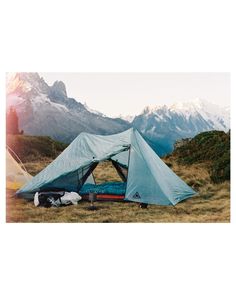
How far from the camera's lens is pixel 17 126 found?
6680 millimetres

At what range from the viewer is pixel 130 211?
6.45 meters

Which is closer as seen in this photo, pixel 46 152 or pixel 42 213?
pixel 42 213

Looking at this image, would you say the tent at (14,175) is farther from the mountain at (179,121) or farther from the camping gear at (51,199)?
the mountain at (179,121)

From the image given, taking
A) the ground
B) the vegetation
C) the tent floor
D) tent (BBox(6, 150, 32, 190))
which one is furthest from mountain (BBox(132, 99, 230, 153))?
tent (BBox(6, 150, 32, 190))

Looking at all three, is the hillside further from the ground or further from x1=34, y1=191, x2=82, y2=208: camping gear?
x1=34, y1=191, x2=82, y2=208: camping gear

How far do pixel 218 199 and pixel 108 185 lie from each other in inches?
59.1

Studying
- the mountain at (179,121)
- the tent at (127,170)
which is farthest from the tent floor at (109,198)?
the mountain at (179,121)

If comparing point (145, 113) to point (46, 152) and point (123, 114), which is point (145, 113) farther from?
point (46, 152)

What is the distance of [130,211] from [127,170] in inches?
28.1

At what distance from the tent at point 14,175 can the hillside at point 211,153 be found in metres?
2.05

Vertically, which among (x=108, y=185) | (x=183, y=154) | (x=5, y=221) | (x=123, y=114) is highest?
(x=123, y=114)

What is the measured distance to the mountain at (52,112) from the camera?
667 centimetres

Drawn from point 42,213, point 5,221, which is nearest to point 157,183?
point 42,213

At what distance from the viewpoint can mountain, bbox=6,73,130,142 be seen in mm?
6668
